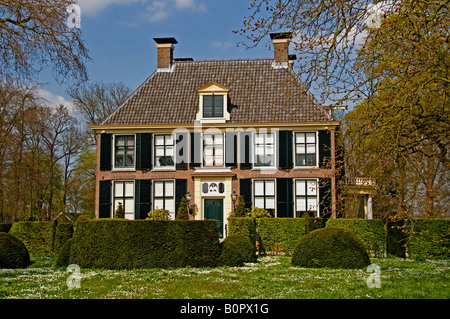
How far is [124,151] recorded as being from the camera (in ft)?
89.6

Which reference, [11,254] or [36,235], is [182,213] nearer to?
[36,235]

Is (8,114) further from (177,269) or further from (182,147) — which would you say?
(177,269)

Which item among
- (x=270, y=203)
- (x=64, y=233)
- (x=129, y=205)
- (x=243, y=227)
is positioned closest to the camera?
(x=64, y=233)

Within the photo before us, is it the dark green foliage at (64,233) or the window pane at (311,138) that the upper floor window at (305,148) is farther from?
the dark green foliage at (64,233)

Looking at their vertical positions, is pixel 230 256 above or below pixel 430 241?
below

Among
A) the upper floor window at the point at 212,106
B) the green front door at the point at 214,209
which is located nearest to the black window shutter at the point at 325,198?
the green front door at the point at 214,209

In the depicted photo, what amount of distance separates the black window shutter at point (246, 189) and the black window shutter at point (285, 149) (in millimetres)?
1881

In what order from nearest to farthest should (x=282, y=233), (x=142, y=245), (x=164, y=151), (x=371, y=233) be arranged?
(x=142, y=245), (x=371, y=233), (x=282, y=233), (x=164, y=151)

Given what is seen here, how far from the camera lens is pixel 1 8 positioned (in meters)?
10.6

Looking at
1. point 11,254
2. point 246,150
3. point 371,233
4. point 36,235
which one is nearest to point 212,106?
point 246,150

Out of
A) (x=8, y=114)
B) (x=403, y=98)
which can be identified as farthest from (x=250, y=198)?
(x=8, y=114)

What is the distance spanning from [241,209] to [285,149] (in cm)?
401

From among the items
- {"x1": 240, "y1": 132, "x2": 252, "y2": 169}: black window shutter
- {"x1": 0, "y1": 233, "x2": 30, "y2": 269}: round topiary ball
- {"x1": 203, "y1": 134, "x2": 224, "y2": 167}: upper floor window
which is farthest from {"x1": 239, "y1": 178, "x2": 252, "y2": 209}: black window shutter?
{"x1": 0, "y1": 233, "x2": 30, "y2": 269}: round topiary ball
